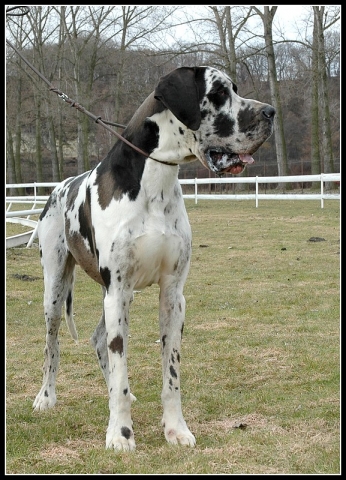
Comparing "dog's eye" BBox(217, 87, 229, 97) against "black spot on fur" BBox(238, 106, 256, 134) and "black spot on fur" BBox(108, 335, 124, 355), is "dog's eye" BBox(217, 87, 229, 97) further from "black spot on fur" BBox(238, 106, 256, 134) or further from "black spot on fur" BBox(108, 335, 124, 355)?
"black spot on fur" BBox(108, 335, 124, 355)

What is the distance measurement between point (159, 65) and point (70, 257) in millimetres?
25412

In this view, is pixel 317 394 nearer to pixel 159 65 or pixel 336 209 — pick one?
pixel 336 209

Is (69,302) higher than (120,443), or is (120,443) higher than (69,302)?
(69,302)

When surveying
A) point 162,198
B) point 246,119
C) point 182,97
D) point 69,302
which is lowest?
point 69,302

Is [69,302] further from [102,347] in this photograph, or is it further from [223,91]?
[223,91]

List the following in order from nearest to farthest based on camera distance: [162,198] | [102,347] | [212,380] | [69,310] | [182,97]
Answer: [182,97]
[162,198]
[102,347]
[212,380]
[69,310]

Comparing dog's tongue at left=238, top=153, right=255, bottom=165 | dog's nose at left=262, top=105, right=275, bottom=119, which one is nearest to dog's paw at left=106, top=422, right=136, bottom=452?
dog's tongue at left=238, top=153, right=255, bottom=165

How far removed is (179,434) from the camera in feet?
14.2

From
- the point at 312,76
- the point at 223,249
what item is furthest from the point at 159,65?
the point at 223,249

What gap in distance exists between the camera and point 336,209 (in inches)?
823

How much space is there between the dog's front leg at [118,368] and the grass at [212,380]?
154 millimetres

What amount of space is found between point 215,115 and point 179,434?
1955 mm

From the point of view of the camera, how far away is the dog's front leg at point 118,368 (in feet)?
14.0

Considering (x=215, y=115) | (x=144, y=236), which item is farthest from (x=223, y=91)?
(x=144, y=236)
